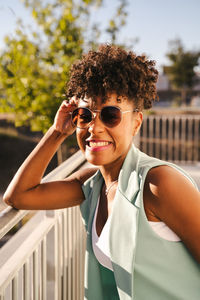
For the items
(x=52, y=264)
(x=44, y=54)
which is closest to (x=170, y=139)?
(x=44, y=54)

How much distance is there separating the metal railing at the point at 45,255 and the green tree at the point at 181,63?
28.7 meters

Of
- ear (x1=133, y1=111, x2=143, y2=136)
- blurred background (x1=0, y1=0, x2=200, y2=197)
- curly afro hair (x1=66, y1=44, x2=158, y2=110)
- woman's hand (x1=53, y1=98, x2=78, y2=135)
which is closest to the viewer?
curly afro hair (x1=66, y1=44, x2=158, y2=110)

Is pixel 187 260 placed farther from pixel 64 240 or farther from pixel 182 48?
pixel 182 48

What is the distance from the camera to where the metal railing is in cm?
135

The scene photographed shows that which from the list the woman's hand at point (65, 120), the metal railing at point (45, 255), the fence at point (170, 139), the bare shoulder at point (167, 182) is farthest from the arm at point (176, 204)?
the fence at point (170, 139)

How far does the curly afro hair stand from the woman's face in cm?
3

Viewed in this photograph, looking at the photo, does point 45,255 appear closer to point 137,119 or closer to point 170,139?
point 137,119

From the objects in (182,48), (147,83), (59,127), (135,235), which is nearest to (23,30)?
(59,127)

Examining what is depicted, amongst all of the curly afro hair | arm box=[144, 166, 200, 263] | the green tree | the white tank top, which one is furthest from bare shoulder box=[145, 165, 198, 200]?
the green tree

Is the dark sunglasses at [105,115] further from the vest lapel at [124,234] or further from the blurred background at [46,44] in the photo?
the blurred background at [46,44]

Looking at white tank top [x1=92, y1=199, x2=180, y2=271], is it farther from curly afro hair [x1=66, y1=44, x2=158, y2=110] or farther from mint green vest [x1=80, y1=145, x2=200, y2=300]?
curly afro hair [x1=66, y1=44, x2=158, y2=110]

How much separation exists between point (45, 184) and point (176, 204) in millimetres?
804

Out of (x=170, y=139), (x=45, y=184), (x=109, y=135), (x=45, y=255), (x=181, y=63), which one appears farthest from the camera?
(x=181, y=63)

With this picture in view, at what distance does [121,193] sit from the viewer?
1414mm
